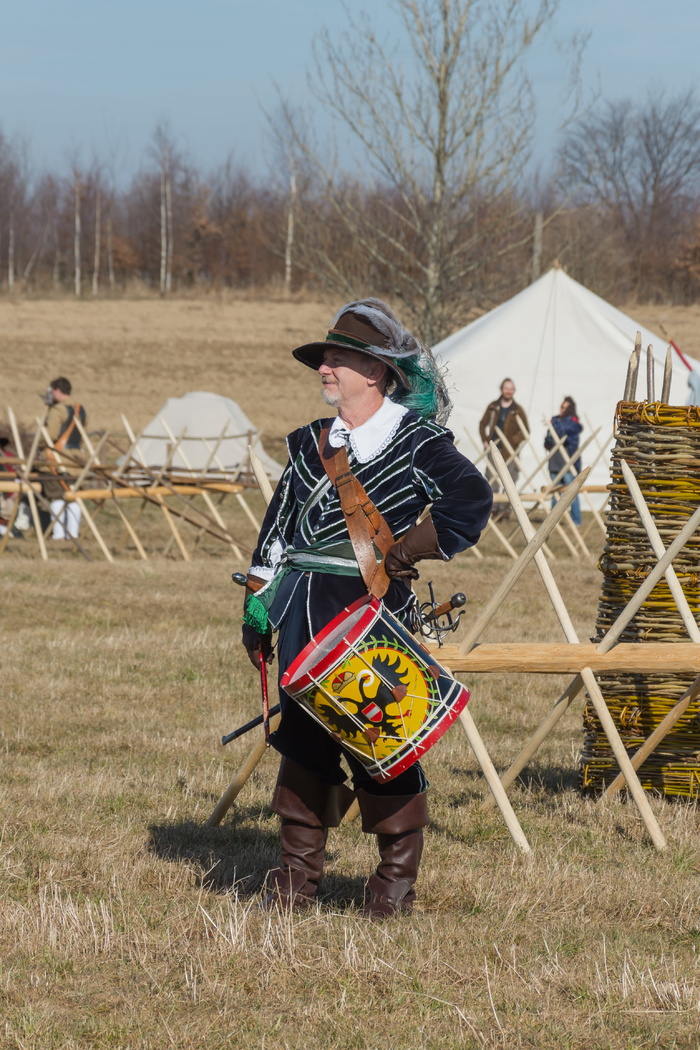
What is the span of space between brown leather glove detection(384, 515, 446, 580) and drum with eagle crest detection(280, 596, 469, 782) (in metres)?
0.12

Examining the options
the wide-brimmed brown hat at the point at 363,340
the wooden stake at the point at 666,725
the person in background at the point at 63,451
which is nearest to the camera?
the wide-brimmed brown hat at the point at 363,340

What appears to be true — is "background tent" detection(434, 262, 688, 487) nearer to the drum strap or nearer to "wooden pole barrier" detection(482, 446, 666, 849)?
"wooden pole barrier" detection(482, 446, 666, 849)

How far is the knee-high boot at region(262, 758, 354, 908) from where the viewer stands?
12.2 ft

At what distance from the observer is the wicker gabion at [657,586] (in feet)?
16.3

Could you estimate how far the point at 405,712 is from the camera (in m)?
3.35

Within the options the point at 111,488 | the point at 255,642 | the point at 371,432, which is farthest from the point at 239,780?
the point at 111,488

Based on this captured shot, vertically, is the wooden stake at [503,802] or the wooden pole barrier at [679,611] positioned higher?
the wooden pole barrier at [679,611]

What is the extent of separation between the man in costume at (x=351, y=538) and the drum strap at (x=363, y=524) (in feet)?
0.08

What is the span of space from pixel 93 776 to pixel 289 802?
169 cm

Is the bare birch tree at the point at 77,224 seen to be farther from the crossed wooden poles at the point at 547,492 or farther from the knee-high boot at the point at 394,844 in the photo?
the knee-high boot at the point at 394,844

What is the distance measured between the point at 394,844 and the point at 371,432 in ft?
3.88

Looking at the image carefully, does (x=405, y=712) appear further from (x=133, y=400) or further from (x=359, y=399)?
(x=133, y=400)

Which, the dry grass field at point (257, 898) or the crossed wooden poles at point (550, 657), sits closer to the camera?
the dry grass field at point (257, 898)

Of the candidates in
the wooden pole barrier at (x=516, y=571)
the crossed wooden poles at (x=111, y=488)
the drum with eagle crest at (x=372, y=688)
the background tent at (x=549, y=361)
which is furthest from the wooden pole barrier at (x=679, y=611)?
the background tent at (x=549, y=361)
